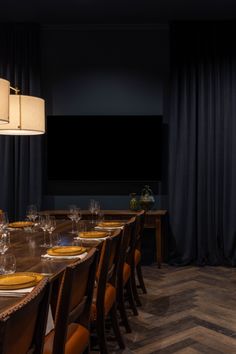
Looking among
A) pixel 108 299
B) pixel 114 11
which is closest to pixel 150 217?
pixel 114 11

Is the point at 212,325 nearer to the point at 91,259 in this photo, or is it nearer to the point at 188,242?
the point at 91,259

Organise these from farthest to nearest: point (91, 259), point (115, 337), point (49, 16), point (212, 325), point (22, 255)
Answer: point (49, 16)
point (212, 325)
point (115, 337)
point (22, 255)
point (91, 259)

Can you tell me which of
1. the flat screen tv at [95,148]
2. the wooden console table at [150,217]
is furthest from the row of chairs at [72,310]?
the flat screen tv at [95,148]

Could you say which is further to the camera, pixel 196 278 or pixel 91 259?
pixel 196 278

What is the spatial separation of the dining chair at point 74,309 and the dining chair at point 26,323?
223 mm

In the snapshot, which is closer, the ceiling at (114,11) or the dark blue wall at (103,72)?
the ceiling at (114,11)

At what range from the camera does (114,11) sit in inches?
216

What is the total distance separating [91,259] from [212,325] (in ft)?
6.25

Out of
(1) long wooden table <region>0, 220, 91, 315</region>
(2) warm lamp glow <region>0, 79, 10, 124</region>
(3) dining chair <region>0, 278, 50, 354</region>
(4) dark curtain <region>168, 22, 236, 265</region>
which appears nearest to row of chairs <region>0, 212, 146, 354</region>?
(3) dining chair <region>0, 278, 50, 354</region>

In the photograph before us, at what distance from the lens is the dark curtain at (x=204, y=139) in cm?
571

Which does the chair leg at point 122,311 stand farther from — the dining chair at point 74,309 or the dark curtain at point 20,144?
the dark curtain at point 20,144

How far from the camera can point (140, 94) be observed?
598 cm

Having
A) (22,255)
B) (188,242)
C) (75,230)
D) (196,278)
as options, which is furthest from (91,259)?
(188,242)

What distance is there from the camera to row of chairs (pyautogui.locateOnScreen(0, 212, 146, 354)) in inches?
45.3
